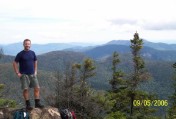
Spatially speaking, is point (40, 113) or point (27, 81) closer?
point (40, 113)

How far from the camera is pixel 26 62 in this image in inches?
483

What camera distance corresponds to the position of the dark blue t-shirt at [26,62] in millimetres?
12172

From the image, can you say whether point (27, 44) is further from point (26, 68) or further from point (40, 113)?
point (40, 113)

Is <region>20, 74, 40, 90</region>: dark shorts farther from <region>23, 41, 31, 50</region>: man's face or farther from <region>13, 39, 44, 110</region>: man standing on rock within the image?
<region>23, 41, 31, 50</region>: man's face

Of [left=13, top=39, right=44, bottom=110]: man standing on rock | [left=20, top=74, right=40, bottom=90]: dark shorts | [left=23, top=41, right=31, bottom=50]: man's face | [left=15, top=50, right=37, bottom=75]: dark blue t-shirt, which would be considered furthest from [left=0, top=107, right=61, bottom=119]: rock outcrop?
[left=23, top=41, right=31, bottom=50]: man's face

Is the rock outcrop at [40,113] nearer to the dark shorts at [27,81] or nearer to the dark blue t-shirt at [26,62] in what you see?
the dark shorts at [27,81]

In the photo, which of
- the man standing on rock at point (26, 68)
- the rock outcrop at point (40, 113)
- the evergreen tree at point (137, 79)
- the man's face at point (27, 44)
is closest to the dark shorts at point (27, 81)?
the man standing on rock at point (26, 68)

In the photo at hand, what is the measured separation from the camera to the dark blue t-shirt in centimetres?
1217

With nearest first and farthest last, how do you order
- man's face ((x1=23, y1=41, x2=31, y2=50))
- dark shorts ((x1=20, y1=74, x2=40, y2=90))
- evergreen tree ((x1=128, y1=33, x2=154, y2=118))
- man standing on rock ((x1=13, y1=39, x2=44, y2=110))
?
man's face ((x1=23, y1=41, x2=31, y2=50)), man standing on rock ((x1=13, y1=39, x2=44, y2=110)), dark shorts ((x1=20, y1=74, x2=40, y2=90)), evergreen tree ((x1=128, y1=33, x2=154, y2=118))

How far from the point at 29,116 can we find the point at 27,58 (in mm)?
2173

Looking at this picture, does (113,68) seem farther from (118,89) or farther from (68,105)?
(68,105)

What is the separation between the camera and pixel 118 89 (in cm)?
4103

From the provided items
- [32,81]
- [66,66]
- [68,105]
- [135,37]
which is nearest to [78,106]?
[68,105]

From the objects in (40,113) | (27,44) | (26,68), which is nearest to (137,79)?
(40,113)
